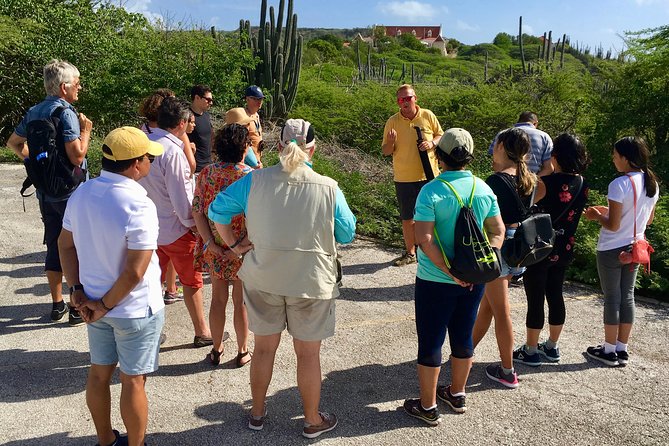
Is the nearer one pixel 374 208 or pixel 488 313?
pixel 488 313

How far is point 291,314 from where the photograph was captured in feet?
10.2

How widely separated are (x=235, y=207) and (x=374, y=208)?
505cm

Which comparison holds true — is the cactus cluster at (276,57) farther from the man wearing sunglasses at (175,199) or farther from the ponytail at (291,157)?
the ponytail at (291,157)

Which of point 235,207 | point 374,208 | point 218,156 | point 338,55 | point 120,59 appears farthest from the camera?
point 338,55

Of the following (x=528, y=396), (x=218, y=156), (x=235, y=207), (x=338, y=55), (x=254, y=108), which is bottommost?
(x=528, y=396)

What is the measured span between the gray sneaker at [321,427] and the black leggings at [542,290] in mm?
1605

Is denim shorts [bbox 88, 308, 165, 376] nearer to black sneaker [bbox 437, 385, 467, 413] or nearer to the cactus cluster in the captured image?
black sneaker [bbox 437, 385, 467, 413]

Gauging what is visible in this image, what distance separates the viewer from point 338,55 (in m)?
44.5

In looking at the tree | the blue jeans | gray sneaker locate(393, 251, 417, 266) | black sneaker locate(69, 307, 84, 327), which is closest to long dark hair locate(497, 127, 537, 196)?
the blue jeans

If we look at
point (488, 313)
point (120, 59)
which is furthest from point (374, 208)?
point (120, 59)

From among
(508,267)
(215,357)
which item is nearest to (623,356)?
(508,267)

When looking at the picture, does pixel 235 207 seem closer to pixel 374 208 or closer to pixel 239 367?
pixel 239 367

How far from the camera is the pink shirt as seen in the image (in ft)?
13.2

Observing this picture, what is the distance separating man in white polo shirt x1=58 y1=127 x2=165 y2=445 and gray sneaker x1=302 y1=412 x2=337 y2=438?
891mm
